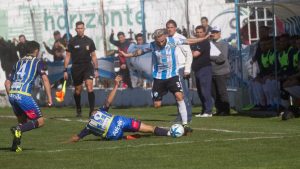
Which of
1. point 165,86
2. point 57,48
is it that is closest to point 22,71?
point 165,86

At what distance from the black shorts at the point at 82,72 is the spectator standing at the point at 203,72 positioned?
2.81 metres

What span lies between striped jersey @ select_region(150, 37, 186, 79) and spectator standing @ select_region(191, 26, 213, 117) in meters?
3.17

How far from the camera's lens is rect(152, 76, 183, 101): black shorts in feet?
63.2

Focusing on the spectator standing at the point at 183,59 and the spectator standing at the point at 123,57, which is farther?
the spectator standing at the point at 123,57

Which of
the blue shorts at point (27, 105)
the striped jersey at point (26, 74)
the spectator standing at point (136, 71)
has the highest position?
the striped jersey at point (26, 74)

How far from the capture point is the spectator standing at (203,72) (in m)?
22.8

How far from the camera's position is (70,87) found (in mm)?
30312

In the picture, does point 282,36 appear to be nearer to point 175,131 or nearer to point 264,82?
point 264,82

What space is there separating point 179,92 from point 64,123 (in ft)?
12.2

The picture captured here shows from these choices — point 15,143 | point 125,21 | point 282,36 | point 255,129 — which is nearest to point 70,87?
point 125,21

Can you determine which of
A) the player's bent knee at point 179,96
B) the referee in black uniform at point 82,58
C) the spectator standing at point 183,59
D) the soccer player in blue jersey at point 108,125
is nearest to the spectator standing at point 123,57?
the referee in black uniform at point 82,58

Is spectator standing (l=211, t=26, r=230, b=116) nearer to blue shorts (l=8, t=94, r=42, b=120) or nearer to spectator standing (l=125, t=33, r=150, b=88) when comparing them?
spectator standing (l=125, t=33, r=150, b=88)

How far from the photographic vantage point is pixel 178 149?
1500 centimetres

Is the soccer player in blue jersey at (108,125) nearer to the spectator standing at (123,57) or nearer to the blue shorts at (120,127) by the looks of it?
the blue shorts at (120,127)
